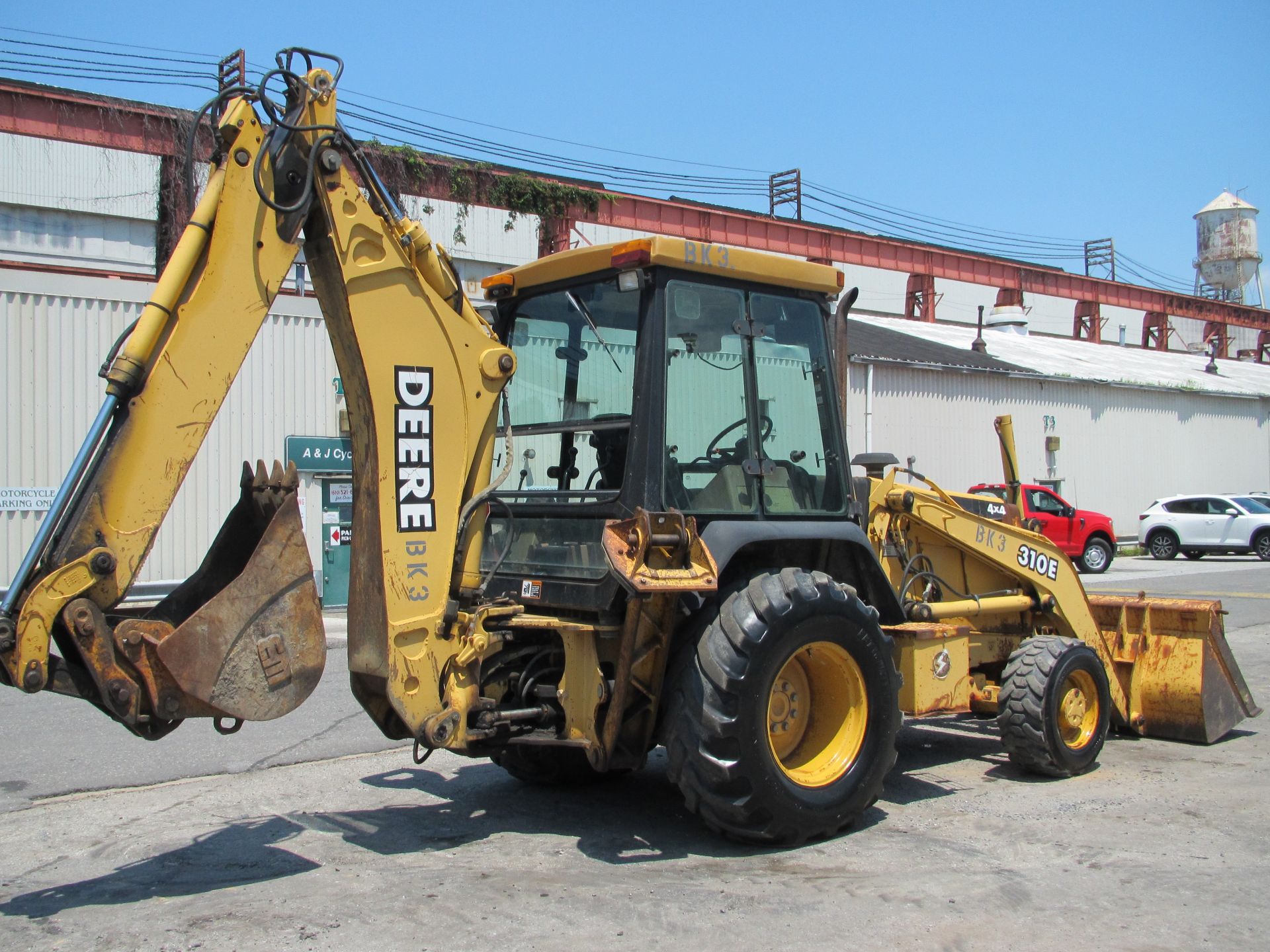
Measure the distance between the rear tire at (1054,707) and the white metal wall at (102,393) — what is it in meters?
11.0

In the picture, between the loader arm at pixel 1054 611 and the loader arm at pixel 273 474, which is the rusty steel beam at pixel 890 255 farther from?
the loader arm at pixel 273 474

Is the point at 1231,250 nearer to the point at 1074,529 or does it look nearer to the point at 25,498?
the point at 1074,529

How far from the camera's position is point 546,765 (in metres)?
6.21

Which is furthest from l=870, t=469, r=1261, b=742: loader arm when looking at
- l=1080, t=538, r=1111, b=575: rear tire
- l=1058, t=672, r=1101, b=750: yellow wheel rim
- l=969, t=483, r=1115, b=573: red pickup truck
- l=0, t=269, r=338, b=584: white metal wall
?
l=1080, t=538, r=1111, b=575: rear tire

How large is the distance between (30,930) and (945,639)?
4464mm

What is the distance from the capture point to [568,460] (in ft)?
19.2

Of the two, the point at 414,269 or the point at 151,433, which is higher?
the point at 414,269

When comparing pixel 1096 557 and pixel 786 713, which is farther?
pixel 1096 557

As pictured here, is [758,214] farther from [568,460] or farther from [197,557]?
[568,460]

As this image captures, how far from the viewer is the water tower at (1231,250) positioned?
5772 cm

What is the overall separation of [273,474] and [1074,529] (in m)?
20.4

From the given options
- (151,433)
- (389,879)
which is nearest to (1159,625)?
(389,879)

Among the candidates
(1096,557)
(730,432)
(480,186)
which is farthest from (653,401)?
(480,186)

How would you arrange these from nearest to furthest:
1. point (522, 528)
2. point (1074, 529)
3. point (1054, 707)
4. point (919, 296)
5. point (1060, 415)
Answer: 1. point (522, 528)
2. point (1054, 707)
3. point (1074, 529)
4. point (1060, 415)
5. point (919, 296)
